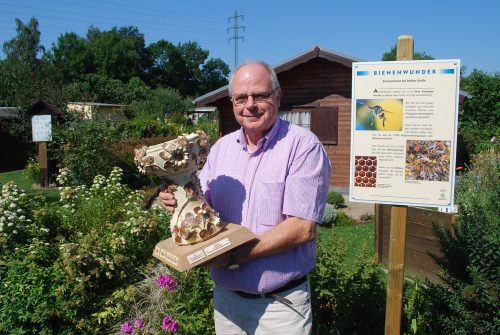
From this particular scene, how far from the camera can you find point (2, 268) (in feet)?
12.4

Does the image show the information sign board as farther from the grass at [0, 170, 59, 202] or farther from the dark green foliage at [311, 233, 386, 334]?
the grass at [0, 170, 59, 202]

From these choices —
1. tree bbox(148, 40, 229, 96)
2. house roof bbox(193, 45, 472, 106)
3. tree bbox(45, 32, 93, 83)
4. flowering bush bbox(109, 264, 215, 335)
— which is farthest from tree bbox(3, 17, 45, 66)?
flowering bush bbox(109, 264, 215, 335)

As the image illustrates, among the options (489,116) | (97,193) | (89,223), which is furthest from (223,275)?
(489,116)

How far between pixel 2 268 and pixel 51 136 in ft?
31.1

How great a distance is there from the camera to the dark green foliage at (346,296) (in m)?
3.07

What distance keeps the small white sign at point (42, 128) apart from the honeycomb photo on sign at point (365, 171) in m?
11.4

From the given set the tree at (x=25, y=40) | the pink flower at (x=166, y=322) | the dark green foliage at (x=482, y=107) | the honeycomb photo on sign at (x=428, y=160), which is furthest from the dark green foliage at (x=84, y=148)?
the tree at (x=25, y=40)

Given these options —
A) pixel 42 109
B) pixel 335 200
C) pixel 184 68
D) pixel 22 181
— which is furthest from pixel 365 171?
pixel 184 68

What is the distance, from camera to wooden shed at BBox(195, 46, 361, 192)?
464 inches

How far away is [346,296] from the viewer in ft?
10.4

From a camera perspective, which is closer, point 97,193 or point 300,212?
point 300,212

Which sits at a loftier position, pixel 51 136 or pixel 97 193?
pixel 51 136

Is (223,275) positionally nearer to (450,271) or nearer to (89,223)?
(450,271)

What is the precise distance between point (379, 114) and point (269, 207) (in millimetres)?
933
